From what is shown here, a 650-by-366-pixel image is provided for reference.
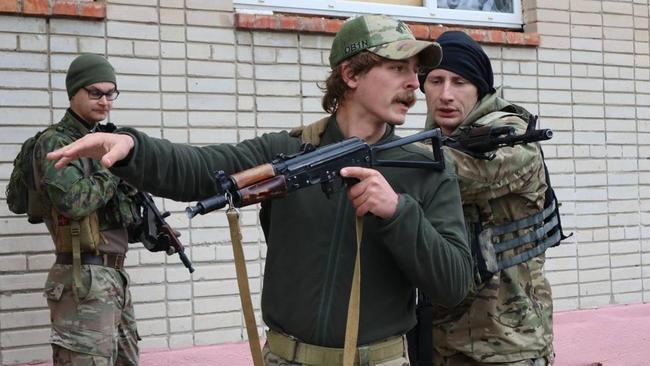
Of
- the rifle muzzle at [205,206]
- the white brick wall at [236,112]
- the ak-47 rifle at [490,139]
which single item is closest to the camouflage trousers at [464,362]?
the ak-47 rifle at [490,139]

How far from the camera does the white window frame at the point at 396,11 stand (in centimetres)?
589

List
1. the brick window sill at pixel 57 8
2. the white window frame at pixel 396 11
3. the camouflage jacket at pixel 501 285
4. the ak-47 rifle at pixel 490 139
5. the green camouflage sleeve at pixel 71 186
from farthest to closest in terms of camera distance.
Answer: the white window frame at pixel 396 11
the brick window sill at pixel 57 8
the green camouflage sleeve at pixel 71 186
the camouflage jacket at pixel 501 285
the ak-47 rifle at pixel 490 139

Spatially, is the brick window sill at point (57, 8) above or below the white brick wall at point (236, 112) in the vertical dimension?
above

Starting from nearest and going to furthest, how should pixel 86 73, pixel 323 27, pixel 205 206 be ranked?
1. pixel 205 206
2. pixel 86 73
3. pixel 323 27

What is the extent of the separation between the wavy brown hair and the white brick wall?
104 inches

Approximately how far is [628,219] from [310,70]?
2.68 m

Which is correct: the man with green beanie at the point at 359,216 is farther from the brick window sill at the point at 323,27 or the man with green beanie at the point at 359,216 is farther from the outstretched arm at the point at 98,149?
the brick window sill at the point at 323,27

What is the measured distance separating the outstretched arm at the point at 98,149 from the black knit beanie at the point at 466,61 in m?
1.52

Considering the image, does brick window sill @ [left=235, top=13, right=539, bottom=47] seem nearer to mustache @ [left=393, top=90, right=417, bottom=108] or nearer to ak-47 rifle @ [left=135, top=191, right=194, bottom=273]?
ak-47 rifle @ [left=135, top=191, right=194, bottom=273]

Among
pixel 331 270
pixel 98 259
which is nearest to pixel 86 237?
pixel 98 259

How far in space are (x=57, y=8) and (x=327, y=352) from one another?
3155 millimetres

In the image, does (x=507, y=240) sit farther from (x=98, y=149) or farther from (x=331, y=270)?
(x=98, y=149)

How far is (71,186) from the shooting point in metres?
4.50

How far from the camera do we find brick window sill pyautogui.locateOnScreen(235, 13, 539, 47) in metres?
5.70
